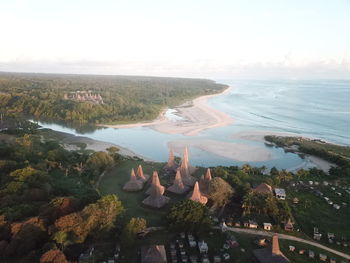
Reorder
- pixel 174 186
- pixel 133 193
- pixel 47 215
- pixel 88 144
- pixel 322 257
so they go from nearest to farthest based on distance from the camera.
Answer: pixel 322 257
pixel 47 215
pixel 174 186
pixel 133 193
pixel 88 144

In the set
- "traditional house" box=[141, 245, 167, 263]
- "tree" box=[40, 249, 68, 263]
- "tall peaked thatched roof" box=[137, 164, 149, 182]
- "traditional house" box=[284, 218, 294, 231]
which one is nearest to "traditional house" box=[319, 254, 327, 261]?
"traditional house" box=[284, 218, 294, 231]

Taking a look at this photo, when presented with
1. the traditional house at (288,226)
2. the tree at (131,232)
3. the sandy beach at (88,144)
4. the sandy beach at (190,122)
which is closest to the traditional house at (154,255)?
the tree at (131,232)

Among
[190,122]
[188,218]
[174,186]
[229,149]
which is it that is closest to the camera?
[188,218]

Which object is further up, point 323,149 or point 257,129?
point 323,149

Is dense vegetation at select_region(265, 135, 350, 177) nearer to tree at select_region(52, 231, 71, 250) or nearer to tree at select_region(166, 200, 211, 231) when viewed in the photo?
tree at select_region(166, 200, 211, 231)

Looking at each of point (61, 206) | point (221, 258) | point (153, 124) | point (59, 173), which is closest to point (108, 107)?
point (153, 124)

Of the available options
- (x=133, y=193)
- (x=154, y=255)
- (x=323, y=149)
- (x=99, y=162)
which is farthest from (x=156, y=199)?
(x=323, y=149)

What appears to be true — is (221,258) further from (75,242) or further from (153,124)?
(153,124)

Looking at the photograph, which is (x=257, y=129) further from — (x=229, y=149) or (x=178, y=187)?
(x=178, y=187)
